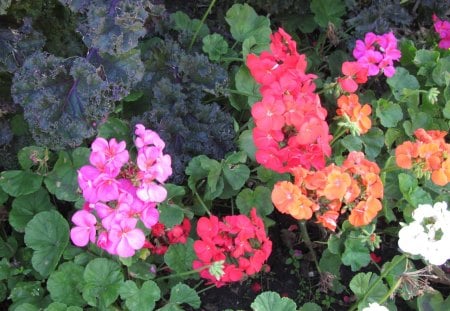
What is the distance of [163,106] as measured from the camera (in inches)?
81.7

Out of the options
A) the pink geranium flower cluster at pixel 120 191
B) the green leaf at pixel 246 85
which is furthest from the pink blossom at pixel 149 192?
the green leaf at pixel 246 85

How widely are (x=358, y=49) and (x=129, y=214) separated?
114cm

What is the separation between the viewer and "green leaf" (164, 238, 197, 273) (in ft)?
6.35

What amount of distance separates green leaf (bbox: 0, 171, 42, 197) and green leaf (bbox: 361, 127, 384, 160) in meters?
1.09

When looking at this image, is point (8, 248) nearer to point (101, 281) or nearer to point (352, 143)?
point (101, 281)

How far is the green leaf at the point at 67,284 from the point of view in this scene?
184 cm

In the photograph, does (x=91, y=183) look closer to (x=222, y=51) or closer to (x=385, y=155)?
(x=222, y=51)

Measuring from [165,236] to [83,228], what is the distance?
418 millimetres

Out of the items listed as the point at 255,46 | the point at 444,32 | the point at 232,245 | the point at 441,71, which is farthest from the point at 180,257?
the point at 444,32

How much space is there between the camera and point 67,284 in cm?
186

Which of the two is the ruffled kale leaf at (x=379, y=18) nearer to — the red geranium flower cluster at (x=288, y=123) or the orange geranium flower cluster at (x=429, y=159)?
the red geranium flower cluster at (x=288, y=123)

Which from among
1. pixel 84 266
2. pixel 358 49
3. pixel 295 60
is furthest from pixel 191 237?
pixel 358 49

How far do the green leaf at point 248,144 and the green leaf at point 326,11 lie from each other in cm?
71

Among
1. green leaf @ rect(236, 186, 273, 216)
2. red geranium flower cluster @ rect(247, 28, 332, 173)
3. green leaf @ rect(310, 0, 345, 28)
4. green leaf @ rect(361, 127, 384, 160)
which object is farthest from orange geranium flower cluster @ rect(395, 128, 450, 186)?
green leaf @ rect(310, 0, 345, 28)
